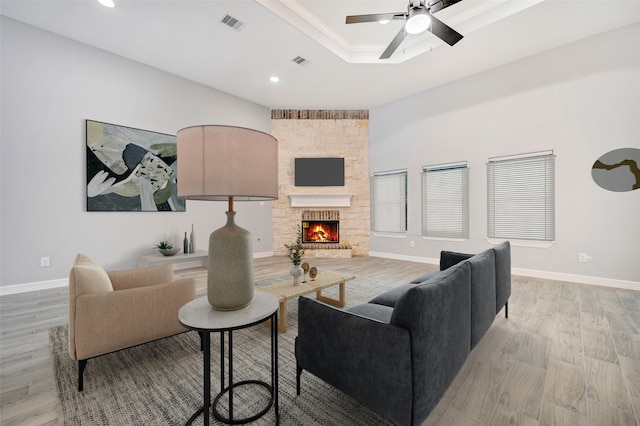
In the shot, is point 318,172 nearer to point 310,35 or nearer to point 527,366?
point 310,35

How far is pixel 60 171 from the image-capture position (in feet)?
12.4

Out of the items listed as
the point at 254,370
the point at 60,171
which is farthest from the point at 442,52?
the point at 60,171

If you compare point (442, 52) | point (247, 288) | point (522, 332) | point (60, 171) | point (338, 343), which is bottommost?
point (522, 332)

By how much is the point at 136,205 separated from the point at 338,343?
450 cm

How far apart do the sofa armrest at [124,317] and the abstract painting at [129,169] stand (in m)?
3.15

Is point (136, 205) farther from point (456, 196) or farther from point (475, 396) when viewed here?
point (456, 196)

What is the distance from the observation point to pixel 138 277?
233 cm

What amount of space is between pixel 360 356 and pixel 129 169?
15.6 feet

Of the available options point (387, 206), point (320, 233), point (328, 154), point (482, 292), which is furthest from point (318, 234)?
point (482, 292)

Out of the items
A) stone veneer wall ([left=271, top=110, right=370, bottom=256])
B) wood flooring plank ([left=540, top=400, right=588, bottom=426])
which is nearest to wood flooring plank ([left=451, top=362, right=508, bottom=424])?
wood flooring plank ([left=540, top=400, right=588, bottom=426])

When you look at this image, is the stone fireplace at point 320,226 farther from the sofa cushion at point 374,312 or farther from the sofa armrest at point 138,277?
the sofa cushion at point 374,312

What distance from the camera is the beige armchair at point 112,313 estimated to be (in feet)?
5.37

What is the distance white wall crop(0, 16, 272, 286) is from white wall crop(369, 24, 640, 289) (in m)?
5.53

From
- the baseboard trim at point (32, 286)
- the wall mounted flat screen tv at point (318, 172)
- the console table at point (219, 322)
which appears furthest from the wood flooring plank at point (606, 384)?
the baseboard trim at point (32, 286)
